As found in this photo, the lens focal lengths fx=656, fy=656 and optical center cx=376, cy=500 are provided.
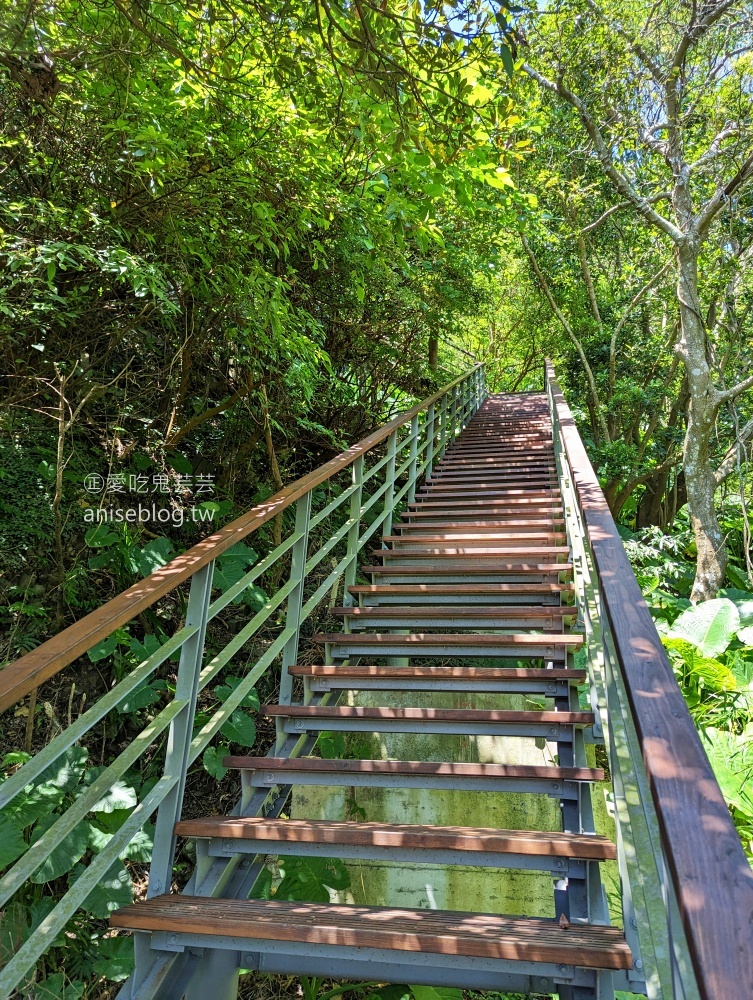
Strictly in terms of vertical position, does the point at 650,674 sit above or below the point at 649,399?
below

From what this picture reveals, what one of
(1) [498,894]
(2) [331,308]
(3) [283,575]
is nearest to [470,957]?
(1) [498,894]

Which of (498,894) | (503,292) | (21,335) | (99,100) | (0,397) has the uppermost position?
(503,292)

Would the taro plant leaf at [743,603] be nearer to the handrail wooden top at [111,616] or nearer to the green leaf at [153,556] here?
the handrail wooden top at [111,616]

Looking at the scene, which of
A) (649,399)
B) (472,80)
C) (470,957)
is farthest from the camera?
(649,399)

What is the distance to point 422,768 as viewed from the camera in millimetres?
2246

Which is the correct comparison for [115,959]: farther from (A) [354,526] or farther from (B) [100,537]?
(A) [354,526]

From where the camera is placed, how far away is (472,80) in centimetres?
294

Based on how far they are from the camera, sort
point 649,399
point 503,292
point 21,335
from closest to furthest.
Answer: point 21,335 < point 649,399 < point 503,292

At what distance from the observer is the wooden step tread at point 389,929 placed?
1.45 m

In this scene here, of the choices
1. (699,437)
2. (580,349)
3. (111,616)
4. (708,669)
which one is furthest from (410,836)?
(580,349)

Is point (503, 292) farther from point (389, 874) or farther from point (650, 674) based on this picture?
point (650, 674)

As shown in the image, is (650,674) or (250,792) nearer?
(650,674)

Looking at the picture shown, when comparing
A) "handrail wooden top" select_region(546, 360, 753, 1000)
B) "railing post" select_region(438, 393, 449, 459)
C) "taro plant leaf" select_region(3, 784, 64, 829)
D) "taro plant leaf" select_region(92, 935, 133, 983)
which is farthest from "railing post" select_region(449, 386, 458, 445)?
"handrail wooden top" select_region(546, 360, 753, 1000)

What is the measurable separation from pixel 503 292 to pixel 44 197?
13503mm
